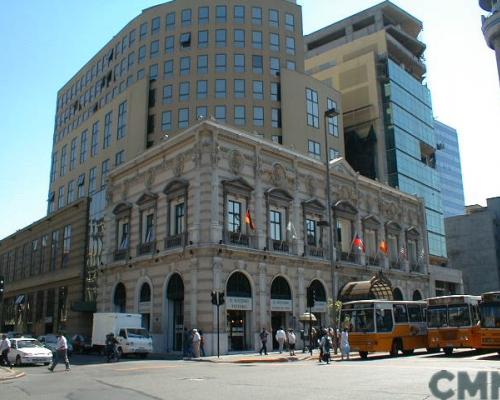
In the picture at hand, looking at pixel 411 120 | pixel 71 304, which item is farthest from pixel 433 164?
pixel 71 304

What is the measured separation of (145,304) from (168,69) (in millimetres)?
30971

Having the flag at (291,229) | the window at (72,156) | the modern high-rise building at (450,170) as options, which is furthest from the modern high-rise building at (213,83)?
the modern high-rise building at (450,170)

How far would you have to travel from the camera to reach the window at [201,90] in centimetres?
5825

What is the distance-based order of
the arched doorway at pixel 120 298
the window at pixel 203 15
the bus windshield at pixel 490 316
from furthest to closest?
the window at pixel 203 15, the arched doorway at pixel 120 298, the bus windshield at pixel 490 316

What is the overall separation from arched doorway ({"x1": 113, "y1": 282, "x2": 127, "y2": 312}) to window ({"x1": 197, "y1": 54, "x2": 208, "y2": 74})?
2728cm

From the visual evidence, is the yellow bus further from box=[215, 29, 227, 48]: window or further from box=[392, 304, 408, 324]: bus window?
box=[215, 29, 227, 48]: window

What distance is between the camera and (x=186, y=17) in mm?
60562

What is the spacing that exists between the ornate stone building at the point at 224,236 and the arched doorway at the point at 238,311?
2.5 inches

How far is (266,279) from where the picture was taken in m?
35.9

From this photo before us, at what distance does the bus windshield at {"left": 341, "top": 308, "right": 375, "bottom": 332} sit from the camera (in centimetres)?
2773

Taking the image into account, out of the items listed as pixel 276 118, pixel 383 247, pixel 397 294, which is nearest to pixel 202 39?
pixel 276 118

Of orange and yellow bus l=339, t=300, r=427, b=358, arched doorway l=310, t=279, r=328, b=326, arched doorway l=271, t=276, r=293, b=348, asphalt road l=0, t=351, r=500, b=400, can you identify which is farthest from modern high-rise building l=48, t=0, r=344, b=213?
asphalt road l=0, t=351, r=500, b=400

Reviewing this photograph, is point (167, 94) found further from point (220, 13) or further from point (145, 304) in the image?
point (145, 304)

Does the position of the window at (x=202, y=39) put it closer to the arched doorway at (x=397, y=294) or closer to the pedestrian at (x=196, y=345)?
the arched doorway at (x=397, y=294)
